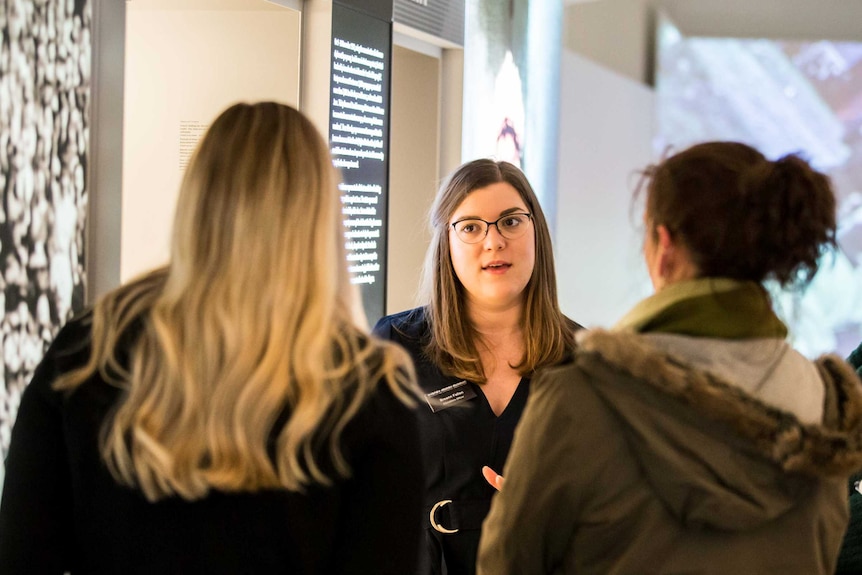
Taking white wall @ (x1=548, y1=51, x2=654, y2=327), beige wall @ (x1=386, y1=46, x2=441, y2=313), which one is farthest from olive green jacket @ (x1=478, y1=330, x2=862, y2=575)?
white wall @ (x1=548, y1=51, x2=654, y2=327)

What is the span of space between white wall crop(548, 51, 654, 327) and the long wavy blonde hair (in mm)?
5622

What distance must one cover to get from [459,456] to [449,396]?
175 mm

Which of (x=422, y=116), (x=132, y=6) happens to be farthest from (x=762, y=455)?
(x=422, y=116)

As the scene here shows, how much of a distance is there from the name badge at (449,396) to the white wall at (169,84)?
0.95 metres

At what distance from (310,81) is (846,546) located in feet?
8.79

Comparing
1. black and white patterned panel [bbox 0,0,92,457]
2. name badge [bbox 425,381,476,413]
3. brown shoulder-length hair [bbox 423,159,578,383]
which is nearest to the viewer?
black and white patterned panel [bbox 0,0,92,457]

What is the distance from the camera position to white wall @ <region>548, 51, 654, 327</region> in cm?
711

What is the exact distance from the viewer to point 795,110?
7223 millimetres

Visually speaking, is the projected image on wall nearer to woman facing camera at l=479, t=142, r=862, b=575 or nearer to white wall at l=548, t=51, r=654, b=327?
white wall at l=548, t=51, r=654, b=327

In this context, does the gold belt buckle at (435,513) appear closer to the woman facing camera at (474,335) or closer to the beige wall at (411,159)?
the woman facing camera at (474,335)

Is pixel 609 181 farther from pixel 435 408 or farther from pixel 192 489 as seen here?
pixel 192 489

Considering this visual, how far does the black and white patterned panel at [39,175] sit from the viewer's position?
2.40 metres

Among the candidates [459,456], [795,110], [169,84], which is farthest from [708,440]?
[795,110]

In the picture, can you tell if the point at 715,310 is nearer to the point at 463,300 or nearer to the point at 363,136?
the point at 463,300
